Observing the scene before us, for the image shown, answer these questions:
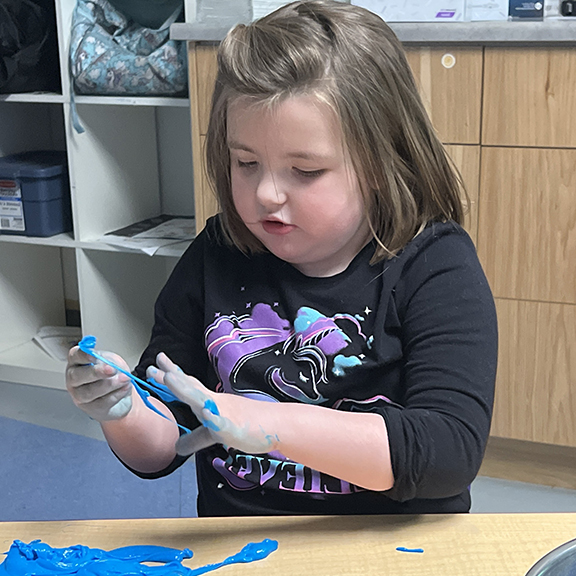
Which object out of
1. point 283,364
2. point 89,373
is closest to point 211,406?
point 89,373

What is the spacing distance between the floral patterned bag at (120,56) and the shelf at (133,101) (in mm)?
17

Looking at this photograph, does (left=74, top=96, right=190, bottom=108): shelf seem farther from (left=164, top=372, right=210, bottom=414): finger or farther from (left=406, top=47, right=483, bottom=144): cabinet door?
(left=164, top=372, right=210, bottom=414): finger

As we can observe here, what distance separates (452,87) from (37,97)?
113 centimetres

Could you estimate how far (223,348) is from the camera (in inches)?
34.2

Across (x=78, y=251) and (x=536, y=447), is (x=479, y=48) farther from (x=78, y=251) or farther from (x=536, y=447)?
(x=78, y=251)

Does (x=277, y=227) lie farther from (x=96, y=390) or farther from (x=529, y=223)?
(x=529, y=223)

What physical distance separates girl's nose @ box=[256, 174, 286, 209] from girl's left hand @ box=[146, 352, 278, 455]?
0.19 metres

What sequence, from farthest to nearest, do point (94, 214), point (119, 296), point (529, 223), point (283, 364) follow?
point (119, 296) < point (94, 214) < point (529, 223) < point (283, 364)

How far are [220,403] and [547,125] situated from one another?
1.24 m

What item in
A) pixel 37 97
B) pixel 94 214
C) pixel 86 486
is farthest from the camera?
pixel 94 214

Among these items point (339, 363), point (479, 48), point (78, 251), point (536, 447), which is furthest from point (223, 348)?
point (78, 251)

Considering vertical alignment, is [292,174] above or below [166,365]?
above

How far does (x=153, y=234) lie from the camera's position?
2283mm

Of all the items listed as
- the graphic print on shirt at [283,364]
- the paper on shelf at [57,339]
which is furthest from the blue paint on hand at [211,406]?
the paper on shelf at [57,339]
